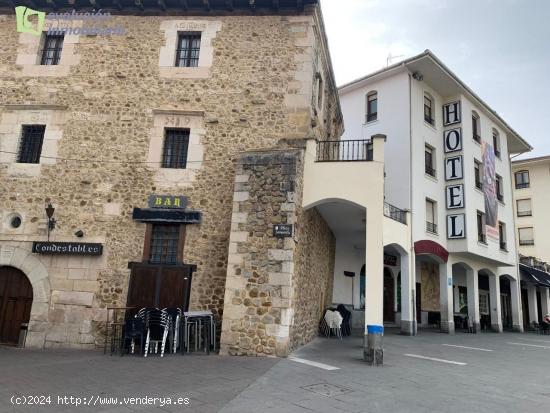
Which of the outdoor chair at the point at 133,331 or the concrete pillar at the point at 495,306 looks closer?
the outdoor chair at the point at 133,331

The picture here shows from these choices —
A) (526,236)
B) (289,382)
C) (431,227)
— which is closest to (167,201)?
(289,382)

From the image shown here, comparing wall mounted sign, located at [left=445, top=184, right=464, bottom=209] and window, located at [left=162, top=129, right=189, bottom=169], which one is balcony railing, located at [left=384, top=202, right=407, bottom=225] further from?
window, located at [left=162, top=129, right=189, bottom=169]

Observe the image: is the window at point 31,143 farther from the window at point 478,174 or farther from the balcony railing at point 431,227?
the window at point 478,174

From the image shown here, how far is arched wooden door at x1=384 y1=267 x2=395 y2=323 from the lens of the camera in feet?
56.7

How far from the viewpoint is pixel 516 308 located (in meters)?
20.9

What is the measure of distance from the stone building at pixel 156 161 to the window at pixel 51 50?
0.04 metres

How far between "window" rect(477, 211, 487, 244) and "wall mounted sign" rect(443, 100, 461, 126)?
4.26 meters

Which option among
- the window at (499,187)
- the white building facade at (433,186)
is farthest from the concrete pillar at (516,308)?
the window at (499,187)

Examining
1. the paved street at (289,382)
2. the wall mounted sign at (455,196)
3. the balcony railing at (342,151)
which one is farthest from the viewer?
the wall mounted sign at (455,196)

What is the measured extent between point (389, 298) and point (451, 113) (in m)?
8.68

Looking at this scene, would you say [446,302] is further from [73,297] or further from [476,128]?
[73,297]

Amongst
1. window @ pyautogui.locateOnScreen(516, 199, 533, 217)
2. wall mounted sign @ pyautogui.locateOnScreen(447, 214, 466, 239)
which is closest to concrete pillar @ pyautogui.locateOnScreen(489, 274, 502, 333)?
wall mounted sign @ pyautogui.locateOnScreen(447, 214, 466, 239)

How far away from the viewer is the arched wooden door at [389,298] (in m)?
17.3

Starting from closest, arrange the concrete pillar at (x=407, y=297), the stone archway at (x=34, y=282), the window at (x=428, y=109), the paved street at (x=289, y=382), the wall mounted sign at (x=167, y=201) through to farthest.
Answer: the paved street at (x=289, y=382) < the stone archway at (x=34, y=282) < the wall mounted sign at (x=167, y=201) < the concrete pillar at (x=407, y=297) < the window at (x=428, y=109)
